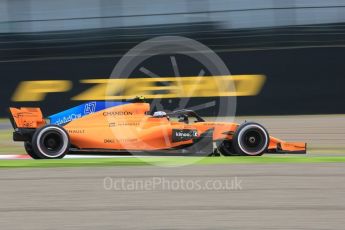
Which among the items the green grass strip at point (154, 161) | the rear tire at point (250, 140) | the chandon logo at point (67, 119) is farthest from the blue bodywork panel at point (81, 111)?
the rear tire at point (250, 140)

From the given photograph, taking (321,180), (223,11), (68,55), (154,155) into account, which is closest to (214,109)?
(223,11)

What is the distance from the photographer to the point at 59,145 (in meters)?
8.64

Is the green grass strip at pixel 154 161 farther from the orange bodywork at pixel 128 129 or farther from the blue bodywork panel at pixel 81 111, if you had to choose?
the blue bodywork panel at pixel 81 111

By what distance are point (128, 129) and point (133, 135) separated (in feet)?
0.36

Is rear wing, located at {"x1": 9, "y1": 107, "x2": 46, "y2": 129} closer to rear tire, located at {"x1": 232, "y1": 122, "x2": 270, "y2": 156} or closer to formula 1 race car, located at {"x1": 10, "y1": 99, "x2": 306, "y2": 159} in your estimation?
formula 1 race car, located at {"x1": 10, "y1": 99, "x2": 306, "y2": 159}

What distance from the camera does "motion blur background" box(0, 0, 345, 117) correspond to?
14.4 metres

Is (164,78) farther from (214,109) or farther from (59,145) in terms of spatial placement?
(59,145)

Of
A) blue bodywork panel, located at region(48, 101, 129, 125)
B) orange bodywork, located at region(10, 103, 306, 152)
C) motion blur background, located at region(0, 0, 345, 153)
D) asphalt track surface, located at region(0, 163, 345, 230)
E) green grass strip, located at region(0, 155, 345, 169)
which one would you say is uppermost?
motion blur background, located at region(0, 0, 345, 153)

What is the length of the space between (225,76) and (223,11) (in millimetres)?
→ 2145

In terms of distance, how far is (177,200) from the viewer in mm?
5180

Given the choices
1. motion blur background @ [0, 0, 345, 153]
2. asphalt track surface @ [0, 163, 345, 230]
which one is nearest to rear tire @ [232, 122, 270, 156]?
asphalt track surface @ [0, 163, 345, 230]

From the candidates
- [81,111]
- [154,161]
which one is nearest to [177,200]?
[154,161]

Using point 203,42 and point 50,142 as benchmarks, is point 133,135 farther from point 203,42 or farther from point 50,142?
point 203,42

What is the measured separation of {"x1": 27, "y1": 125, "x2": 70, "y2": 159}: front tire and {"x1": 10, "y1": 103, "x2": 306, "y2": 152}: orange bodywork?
22 centimetres
